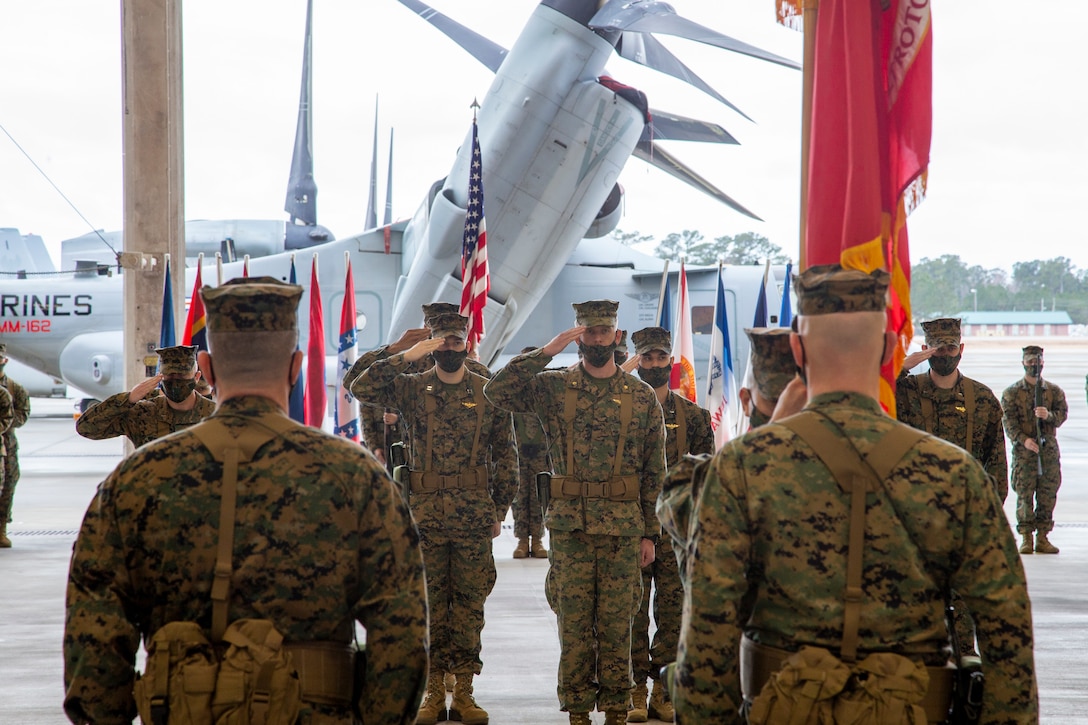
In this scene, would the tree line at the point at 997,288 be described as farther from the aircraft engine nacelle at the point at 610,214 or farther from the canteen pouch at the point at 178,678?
the canteen pouch at the point at 178,678

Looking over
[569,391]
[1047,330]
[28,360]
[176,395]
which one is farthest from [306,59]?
[1047,330]

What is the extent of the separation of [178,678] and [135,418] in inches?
145

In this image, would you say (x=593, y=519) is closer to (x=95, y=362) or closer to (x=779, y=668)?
(x=779, y=668)

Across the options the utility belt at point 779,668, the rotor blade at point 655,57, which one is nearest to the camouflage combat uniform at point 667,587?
the utility belt at point 779,668

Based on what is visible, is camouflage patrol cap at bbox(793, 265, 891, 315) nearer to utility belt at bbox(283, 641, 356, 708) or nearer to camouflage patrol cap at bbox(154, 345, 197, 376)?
utility belt at bbox(283, 641, 356, 708)

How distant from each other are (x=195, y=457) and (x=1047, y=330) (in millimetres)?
63145

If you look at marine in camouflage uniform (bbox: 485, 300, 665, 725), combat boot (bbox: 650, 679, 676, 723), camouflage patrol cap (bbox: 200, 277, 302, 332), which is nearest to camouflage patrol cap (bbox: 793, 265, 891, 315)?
camouflage patrol cap (bbox: 200, 277, 302, 332)

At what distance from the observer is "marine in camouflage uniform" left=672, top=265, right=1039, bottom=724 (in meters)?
1.89

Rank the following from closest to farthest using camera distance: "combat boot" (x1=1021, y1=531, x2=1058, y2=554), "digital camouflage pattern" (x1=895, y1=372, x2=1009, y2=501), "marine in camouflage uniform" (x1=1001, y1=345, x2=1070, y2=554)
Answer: "digital camouflage pattern" (x1=895, y1=372, x2=1009, y2=501), "combat boot" (x1=1021, y1=531, x2=1058, y2=554), "marine in camouflage uniform" (x1=1001, y1=345, x2=1070, y2=554)

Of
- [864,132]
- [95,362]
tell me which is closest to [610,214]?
[95,362]

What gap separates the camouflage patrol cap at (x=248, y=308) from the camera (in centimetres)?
208

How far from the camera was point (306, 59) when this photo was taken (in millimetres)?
21219

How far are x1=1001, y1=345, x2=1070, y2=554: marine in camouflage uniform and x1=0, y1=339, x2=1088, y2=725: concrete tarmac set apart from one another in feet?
1.03

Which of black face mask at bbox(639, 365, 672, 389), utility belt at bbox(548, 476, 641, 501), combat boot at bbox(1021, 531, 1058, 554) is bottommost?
Answer: combat boot at bbox(1021, 531, 1058, 554)
